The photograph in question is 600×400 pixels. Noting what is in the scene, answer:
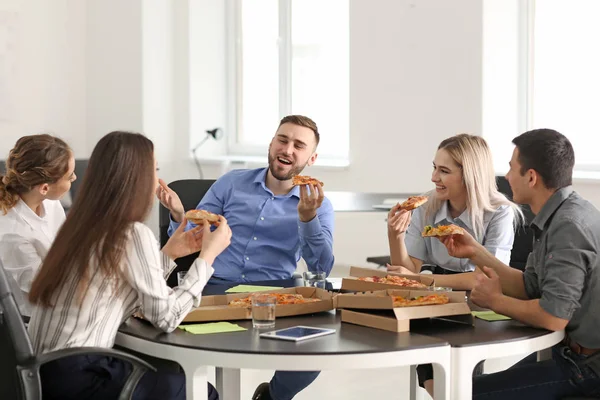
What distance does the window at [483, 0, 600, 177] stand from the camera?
605 cm

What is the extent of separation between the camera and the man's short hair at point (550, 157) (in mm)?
2451

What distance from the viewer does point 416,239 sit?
3410 millimetres

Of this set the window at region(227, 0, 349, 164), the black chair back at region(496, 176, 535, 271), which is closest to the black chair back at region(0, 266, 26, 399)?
the black chair back at region(496, 176, 535, 271)

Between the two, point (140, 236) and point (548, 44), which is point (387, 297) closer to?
point (140, 236)

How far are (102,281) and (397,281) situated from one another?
3.00ft

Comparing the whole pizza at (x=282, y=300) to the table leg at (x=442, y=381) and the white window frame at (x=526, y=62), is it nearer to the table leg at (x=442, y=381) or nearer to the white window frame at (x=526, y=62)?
the table leg at (x=442, y=381)

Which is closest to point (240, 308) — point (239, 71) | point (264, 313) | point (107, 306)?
point (264, 313)

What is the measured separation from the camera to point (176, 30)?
8.40 metres

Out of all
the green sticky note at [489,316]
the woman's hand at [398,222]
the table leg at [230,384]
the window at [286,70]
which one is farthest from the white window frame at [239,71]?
the green sticky note at [489,316]

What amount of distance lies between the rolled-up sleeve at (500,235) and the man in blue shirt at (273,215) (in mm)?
603

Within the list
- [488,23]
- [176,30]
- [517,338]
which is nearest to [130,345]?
[517,338]

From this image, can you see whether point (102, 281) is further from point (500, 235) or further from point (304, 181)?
point (500, 235)

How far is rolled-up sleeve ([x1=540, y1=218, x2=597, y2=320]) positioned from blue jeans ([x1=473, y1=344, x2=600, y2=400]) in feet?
0.57

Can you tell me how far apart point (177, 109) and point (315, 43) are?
4.96 ft
